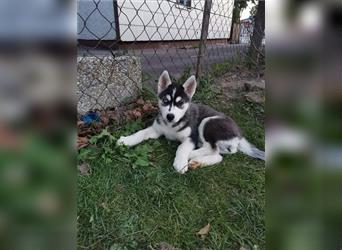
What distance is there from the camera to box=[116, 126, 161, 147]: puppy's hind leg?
2202mm

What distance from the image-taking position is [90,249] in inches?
50.4

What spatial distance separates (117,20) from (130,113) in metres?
2.60

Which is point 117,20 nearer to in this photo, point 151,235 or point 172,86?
point 172,86

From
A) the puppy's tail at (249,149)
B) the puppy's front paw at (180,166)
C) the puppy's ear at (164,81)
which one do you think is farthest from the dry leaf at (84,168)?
the puppy's tail at (249,149)

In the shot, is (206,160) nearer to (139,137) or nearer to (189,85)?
(139,137)

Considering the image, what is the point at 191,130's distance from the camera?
2.55 metres

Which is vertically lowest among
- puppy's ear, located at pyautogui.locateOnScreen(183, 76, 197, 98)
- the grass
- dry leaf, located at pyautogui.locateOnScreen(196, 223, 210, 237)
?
dry leaf, located at pyautogui.locateOnScreen(196, 223, 210, 237)

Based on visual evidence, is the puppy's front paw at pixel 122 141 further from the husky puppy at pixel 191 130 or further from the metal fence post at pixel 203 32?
the metal fence post at pixel 203 32

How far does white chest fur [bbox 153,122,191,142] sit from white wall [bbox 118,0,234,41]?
6.12 ft

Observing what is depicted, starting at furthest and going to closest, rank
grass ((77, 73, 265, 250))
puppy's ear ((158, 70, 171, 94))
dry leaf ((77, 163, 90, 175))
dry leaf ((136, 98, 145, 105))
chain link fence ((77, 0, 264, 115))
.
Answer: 1. dry leaf ((136, 98, 145, 105))
2. puppy's ear ((158, 70, 171, 94))
3. chain link fence ((77, 0, 264, 115))
4. dry leaf ((77, 163, 90, 175))
5. grass ((77, 73, 265, 250))

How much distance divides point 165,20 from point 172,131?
2485 mm

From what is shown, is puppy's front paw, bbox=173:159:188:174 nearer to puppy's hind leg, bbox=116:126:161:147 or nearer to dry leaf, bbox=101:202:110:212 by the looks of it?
puppy's hind leg, bbox=116:126:161:147

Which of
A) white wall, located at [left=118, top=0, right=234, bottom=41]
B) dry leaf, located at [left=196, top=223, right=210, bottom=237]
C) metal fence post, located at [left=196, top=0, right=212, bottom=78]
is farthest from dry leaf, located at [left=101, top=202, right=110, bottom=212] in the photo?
white wall, located at [left=118, top=0, right=234, bottom=41]

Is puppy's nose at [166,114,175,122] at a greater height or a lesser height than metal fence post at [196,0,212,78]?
lesser
